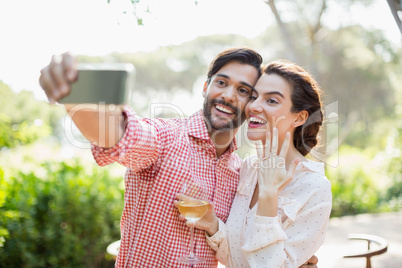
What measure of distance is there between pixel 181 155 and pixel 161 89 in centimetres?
Result: 2037

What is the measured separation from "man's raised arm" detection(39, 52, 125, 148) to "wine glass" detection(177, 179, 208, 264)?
0.56 m

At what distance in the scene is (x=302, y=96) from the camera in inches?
91.9

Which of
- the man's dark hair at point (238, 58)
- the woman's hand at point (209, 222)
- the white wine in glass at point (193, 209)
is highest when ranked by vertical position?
the man's dark hair at point (238, 58)

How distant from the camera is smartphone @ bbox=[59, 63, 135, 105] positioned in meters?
1.12

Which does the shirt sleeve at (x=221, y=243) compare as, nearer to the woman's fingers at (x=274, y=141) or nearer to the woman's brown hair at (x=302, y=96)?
the woman's fingers at (x=274, y=141)

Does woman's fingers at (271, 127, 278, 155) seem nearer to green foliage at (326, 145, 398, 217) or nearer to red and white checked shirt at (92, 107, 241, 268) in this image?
red and white checked shirt at (92, 107, 241, 268)

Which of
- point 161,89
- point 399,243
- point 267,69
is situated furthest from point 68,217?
point 161,89

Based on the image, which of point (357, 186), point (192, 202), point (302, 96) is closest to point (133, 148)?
point (192, 202)

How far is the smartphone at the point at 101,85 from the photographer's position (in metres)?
1.12

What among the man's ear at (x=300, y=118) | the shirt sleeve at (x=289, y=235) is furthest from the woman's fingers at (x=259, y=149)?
the shirt sleeve at (x=289, y=235)

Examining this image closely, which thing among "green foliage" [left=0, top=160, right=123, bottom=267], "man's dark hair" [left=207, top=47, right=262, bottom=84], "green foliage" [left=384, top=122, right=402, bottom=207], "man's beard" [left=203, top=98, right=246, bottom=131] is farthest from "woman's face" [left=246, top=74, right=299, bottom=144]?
"green foliage" [left=384, top=122, right=402, bottom=207]

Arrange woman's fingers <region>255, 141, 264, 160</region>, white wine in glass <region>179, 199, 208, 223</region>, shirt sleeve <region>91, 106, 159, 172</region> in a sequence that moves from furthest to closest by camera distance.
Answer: woman's fingers <region>255, 141, 264, 160</region>
white wine in glass <region>179, 199, 208, 223</region>
shirt sleeve <region>91, 106, 159, 172</region>

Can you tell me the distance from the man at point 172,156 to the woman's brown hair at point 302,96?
7.5 inches

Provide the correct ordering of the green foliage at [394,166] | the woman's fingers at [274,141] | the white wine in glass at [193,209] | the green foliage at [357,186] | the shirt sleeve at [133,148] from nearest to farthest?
the shirt sleeve at [133,148]
the white wine in glass at [193,209]
the woman's fingers at [274,141]
the green foliage at [357,186]
the green foliage at [394,166]
